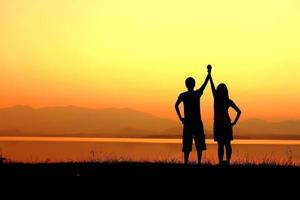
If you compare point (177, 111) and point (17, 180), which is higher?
point (177, 111)

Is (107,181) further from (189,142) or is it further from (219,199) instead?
(189,142)

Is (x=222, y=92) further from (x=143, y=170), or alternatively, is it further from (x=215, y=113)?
(x=143, y=170)

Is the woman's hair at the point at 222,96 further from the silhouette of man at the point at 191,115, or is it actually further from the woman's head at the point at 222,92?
the silhouette of man at the point at 191,115

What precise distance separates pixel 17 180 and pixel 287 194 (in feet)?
22.6

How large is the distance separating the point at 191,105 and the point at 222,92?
3.74 feet

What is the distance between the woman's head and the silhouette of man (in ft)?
1.70

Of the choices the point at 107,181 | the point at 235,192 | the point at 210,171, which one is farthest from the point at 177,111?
the point at 235,192

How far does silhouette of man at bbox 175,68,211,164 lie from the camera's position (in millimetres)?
20969

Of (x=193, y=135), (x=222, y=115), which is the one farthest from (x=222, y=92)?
(x=193, y=135)

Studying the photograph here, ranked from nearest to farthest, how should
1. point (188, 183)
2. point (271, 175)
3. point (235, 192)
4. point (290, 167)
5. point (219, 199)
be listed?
point (219, 199)
point (235, 192)
point (188, 183)
point (271, 175)
point (290, 167)

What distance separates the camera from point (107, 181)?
1600 centimetres

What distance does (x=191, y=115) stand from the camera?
21219mm

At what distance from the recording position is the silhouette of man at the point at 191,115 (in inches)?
826

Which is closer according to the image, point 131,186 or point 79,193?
point 79,193
